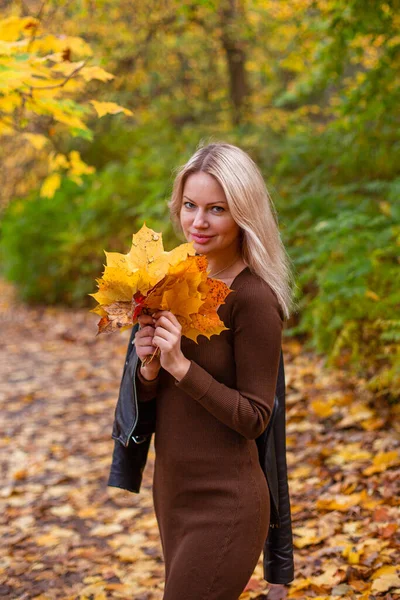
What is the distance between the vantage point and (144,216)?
27.9ft

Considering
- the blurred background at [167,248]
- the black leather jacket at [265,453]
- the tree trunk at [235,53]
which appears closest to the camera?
the black leather jacket at [265,453]

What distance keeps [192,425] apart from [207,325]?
1.18 ft

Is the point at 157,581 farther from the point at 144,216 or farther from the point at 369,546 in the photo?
the point at 144,216

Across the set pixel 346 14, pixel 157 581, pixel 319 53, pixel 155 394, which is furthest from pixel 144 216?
pixel 155 394

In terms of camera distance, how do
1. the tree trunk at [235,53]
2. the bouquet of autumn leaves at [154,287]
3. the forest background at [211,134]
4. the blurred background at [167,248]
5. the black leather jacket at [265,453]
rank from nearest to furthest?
the bouquet of autumn leaves at [154,287] < the black leather jacket at [265,453] < the blurred background at [167,248] < the forest background at [211,134] < the tree trunk at [235,53]

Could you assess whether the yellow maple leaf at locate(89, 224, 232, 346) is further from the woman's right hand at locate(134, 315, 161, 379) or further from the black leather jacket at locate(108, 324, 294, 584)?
the black leather jacket at locate(108, 324, 294, 584)

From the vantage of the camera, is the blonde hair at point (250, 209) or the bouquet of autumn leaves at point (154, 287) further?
the blonde hair at point (250, 209)

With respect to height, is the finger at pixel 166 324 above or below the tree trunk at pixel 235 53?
below

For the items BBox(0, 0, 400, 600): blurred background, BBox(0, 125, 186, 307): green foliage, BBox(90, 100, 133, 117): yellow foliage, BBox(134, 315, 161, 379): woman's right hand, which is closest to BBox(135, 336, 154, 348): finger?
BBox(134, 315, 161, 379): woman's right hand

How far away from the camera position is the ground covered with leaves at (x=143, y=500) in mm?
3160

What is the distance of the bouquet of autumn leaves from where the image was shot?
70.7 inches

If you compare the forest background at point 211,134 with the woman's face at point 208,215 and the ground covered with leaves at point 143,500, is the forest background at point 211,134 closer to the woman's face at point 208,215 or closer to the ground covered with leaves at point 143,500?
the ground covered with leaves at point 143,500

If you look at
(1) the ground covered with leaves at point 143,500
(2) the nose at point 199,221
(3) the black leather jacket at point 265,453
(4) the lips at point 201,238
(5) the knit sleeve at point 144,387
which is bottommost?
(1) the ground covered with leaves at point 143,500

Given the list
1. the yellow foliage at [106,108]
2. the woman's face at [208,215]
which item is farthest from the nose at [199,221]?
the yellow foliage at [106,108]
